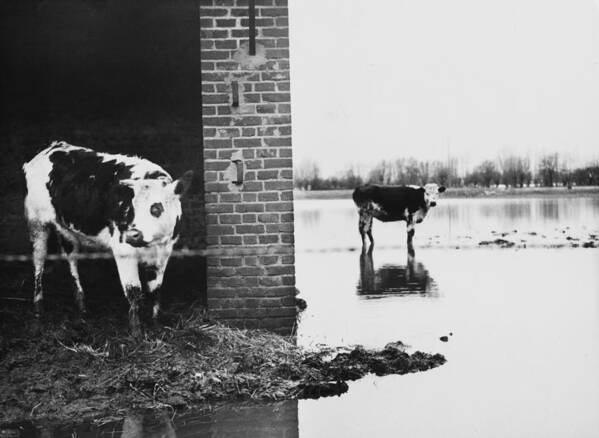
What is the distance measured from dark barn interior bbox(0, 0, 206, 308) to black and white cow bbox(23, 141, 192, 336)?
5.28 ft

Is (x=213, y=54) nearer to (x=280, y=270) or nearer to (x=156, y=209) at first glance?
(x=156, y=209)

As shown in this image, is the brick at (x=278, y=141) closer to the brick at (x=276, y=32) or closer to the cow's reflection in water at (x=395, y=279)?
the brick at (x=276, y=32)

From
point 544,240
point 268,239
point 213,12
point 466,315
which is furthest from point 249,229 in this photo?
point 544,240

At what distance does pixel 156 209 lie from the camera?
542 centimetres

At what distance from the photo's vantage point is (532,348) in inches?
221

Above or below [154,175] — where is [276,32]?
above

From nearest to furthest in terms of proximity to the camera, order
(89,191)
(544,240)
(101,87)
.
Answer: (89,191), (101,87), (544,240)

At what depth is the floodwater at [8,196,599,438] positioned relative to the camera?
393cm

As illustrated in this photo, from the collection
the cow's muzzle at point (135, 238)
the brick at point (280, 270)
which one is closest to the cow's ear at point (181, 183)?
the cow's muzzle at point (135, 238)

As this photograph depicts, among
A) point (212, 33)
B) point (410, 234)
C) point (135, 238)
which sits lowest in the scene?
point (410, 234)

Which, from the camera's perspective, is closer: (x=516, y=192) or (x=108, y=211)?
(x=108, y=211)

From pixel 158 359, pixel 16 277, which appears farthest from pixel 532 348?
pixel 16 277

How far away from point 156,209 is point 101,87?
3.29 m

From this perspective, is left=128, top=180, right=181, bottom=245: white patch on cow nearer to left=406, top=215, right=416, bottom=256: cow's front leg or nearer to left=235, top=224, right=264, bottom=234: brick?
left=235, top=224, right=264, bottom=234: brick
